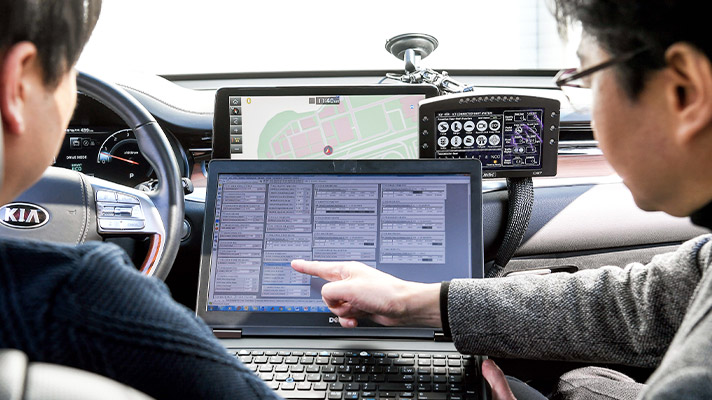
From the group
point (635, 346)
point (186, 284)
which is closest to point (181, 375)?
point (635, 346)

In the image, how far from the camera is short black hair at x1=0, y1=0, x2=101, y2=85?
40cm

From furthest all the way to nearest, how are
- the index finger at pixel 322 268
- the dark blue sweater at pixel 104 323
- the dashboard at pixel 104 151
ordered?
the dashboard at pixel 104 151
the index finger at pixel 322 268
the dark blue sweater at pixel 104 323

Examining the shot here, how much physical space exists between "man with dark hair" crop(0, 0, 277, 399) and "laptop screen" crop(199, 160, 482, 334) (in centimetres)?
62

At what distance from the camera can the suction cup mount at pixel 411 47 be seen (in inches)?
67.0

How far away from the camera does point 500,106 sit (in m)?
1.16

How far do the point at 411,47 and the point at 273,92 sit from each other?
616mm

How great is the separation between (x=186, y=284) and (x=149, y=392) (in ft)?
3.57

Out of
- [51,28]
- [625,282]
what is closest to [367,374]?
[625,282]

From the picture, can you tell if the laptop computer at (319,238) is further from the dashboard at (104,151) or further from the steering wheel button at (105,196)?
the dashboard at (104,151)

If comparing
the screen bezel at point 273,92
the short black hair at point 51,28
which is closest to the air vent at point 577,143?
the screen bezel at point 273,92

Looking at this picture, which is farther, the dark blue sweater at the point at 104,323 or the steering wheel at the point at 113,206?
the steering wheel at the point at 113,206

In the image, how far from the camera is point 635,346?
885mm

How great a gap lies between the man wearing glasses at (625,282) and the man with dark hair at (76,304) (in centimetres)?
38

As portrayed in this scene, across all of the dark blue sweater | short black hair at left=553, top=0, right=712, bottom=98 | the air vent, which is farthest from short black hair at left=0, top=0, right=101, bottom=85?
the air vent
